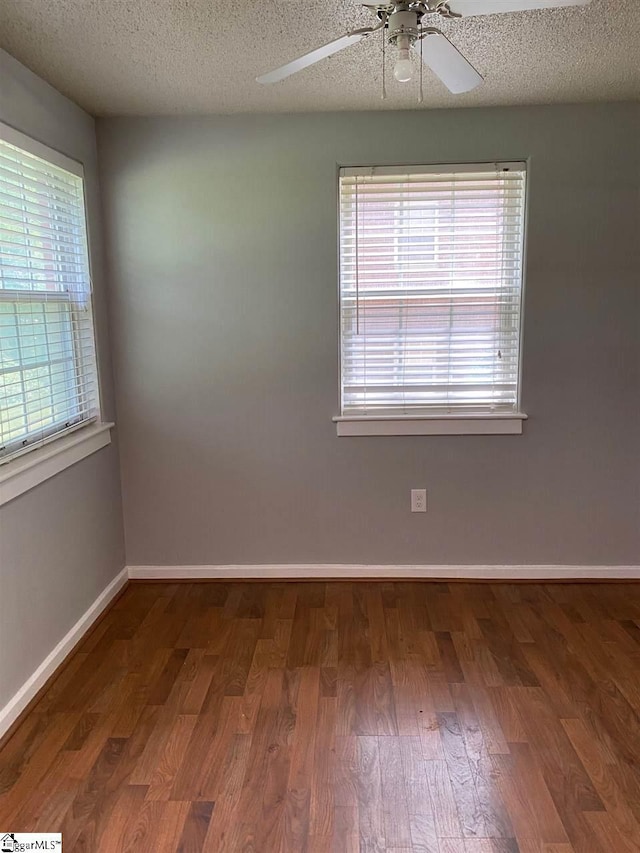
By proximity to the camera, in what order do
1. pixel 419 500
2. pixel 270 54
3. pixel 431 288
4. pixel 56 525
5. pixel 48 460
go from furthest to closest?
pixel 419 500, pixel 431 288, pixel 56 525, pixel 48 460, pixel 270 54

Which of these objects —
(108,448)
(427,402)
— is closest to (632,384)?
(427,402)

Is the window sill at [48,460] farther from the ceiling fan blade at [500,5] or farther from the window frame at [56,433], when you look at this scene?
the ceiling fan blade at [500,5]

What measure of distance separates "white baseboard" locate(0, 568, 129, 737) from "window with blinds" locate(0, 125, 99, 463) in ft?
2.79

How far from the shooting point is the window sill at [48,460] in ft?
7.40

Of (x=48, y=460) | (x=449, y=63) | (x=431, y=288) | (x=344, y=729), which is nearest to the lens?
(x=449, y=63)

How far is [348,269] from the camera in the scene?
126 inches

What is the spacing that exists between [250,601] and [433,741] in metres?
1.29

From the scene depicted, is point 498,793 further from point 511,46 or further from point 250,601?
point 511,46

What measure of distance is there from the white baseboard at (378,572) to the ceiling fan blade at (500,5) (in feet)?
8.34

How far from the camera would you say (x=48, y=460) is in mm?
2531

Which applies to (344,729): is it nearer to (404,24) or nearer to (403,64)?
(403,64)

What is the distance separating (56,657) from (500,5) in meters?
2.69

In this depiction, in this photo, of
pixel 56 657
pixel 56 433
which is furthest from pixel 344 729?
pixel 56 433

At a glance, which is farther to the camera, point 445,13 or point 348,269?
point 348,269
